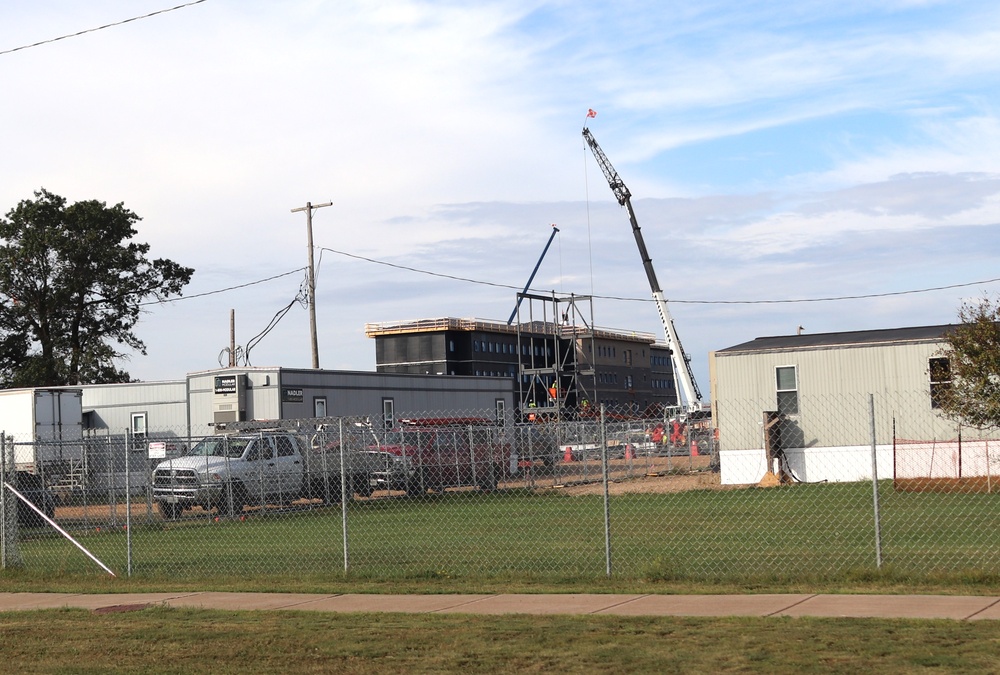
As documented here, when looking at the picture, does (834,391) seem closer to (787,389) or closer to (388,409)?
(787,389)

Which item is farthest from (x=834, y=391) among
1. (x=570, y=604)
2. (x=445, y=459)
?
(x=570, y=604)

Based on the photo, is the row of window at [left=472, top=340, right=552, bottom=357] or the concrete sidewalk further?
the row of window at [left=472, top=340, right=552, bottom=357]

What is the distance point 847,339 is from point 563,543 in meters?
17.5

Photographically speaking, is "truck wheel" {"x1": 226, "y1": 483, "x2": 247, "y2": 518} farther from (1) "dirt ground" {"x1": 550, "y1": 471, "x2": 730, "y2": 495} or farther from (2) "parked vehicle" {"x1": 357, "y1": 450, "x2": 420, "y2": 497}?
(1) "dirt ground" {"x1": 550, "y1": 471, "x2": 730, "y2": 495}

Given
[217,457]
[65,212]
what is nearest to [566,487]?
[217,457]

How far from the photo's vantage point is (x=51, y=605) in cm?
1283

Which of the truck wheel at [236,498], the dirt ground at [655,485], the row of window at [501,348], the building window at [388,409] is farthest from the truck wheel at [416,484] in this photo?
the row of window at [501,348]

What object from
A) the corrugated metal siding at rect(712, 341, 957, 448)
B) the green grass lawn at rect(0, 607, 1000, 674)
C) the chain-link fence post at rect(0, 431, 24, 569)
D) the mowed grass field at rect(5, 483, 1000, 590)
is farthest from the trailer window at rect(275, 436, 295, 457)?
the green grass lawn at rect(0, 607, 1000, 674)

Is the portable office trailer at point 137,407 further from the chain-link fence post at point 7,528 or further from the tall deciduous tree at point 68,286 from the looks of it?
the chain-link fence post at point 7,528

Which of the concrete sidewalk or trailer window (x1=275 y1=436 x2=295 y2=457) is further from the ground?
trailer window (x1=275 y1=436 x2=295 y2=457)

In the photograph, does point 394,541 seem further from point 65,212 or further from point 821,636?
point 65,212

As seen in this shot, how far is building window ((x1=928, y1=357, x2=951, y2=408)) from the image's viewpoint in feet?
93.9

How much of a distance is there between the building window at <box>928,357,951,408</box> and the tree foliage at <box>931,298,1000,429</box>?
8.71ft

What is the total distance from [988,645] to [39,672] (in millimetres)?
6897
